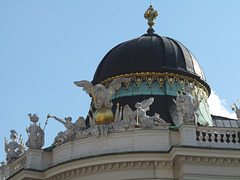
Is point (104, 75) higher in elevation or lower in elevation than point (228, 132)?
higher

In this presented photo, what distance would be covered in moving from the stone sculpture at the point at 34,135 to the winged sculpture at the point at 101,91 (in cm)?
253

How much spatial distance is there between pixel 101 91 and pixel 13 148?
204 inches

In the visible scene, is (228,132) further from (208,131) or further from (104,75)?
(104,75)

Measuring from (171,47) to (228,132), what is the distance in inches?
271

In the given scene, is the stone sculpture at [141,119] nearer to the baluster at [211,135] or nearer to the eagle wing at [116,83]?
the baluster at [211,135]

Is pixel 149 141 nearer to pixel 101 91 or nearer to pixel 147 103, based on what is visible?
pixel 147 103

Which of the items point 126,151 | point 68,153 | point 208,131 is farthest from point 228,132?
point 68,153

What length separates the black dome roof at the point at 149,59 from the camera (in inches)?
1119

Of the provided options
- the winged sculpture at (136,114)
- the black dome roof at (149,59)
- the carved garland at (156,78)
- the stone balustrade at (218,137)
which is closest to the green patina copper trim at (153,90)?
the carved garland at (156,78)

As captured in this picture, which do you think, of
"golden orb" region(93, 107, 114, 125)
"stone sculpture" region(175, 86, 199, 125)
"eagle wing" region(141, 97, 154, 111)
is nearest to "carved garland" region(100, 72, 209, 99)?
"eagle wing" region(141, 97, 154, 111)

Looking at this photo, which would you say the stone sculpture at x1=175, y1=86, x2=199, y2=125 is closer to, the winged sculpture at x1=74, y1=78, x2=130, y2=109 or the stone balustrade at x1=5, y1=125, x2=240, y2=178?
the stone balustrade at x1=5, y1=125, x2=240, y2=178

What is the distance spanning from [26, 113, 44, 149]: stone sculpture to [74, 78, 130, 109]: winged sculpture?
8.30ft

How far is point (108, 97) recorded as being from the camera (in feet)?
84.7

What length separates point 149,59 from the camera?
2866 centimetres
